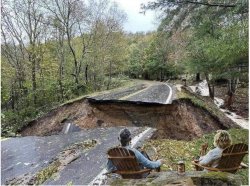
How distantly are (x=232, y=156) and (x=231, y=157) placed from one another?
22 millimetres

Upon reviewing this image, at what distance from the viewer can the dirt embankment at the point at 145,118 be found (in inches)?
629

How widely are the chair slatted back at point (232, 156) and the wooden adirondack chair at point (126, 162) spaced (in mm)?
1138

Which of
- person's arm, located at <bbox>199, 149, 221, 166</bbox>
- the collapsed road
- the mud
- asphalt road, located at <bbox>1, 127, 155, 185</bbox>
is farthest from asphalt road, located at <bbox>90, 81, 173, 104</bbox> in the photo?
person's arm, located at <bbox>199, 149, 221, 166</bbox>

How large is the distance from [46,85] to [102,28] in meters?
10.3

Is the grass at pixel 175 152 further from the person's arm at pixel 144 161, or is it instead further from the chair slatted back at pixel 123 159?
the chair slatted back at pixel 123 159

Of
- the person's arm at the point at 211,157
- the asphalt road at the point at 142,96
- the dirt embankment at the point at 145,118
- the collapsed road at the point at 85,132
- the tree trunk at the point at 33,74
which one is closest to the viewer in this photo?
the person's arm at the point at 211,157

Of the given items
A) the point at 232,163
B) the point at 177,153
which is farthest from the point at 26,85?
the point at 232,163

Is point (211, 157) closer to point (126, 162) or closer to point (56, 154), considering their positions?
point (126, 162)

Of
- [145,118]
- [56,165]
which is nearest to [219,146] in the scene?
[56,165]

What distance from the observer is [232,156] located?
5.20 meters

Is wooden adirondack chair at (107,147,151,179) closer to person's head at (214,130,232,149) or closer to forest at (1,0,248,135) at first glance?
person's head at (214,130,232,149)

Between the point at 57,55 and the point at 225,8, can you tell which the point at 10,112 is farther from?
the point at 225,8

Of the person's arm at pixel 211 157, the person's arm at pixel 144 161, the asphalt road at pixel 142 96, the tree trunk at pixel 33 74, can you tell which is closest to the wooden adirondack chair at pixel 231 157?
the person's arm at pixel 211 157

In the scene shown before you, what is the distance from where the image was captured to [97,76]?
37.9 meters
